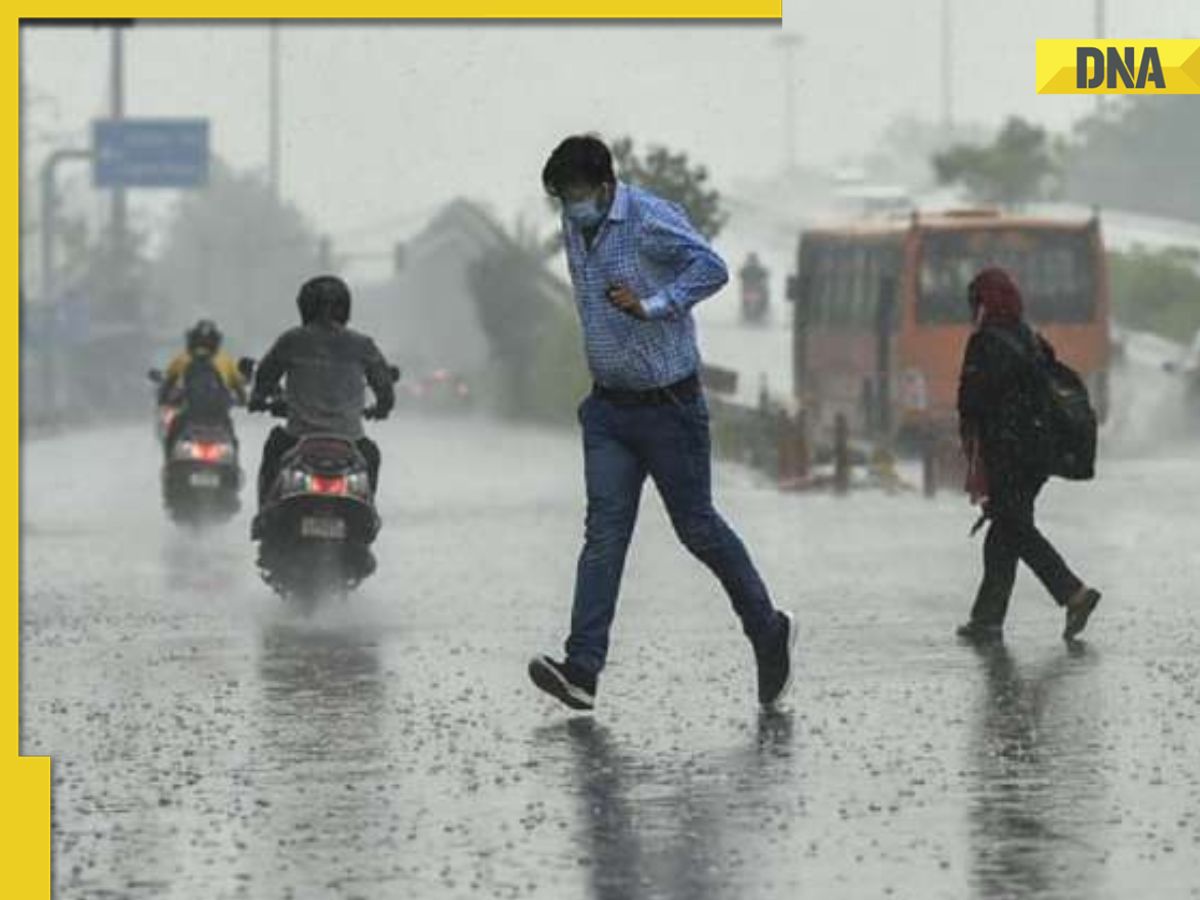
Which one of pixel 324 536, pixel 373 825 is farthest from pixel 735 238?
pixel 373 825

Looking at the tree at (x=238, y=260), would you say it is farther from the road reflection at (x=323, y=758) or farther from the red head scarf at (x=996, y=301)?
the road reflection at (x=323, y=758)

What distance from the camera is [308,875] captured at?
944cm

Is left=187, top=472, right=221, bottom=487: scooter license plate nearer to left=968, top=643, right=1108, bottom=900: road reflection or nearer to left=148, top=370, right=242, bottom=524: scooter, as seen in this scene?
left=148, top=370, right=242, bottom=524: scooter

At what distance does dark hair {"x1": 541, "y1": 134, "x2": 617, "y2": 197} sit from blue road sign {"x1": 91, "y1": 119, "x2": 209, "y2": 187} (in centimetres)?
7942

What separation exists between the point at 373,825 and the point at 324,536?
8607 millimetres

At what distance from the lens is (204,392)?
92.4 feet

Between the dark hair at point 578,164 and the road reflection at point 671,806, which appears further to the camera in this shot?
the dark hair at point 578,164

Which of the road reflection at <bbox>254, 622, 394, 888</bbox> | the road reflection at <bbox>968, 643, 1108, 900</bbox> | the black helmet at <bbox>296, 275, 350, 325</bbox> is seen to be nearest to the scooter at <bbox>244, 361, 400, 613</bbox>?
the black helmet at <bbox>296, 275, 350, 325</bbox>

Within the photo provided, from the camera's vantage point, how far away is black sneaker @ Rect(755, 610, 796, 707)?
13281 millimetres

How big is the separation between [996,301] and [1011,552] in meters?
0.99

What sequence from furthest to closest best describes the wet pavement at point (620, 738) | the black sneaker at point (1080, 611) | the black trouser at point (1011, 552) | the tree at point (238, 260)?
the tree at point (238, 260) < the black trouser at point (1011, 552) < the black sneaker at point (1080, 611) < the wet pavement at point (620, 738)

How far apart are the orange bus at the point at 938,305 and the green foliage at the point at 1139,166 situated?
3893 inches

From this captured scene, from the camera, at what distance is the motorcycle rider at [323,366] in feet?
61.6

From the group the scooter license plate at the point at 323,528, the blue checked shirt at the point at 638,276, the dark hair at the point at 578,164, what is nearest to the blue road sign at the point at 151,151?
the scooter license plate at the point at 323,528
